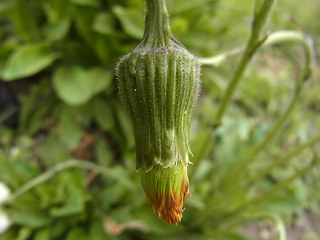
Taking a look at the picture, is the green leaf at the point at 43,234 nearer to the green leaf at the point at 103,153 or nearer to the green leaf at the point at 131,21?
the green leaf at the point at 103,153

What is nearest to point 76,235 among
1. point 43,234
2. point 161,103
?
point 43,234

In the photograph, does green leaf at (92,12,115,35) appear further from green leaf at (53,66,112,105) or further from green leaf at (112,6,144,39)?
green leaf at (53,66,112,105)

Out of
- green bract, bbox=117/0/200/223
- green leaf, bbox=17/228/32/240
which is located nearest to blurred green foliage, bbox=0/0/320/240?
green leaf, bbox=17/228/32/240

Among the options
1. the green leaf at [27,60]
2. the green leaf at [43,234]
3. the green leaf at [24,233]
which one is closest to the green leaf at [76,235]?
the green leaf at [43,234]

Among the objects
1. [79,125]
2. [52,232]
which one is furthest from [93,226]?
[79,125]

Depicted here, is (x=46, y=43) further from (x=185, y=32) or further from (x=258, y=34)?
(x=258, y=34)
